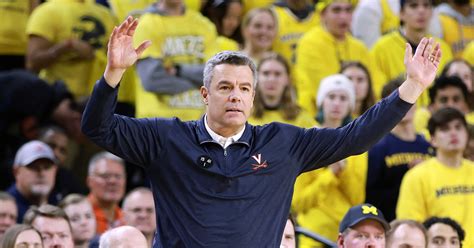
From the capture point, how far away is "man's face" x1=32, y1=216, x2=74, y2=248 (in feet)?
27.1

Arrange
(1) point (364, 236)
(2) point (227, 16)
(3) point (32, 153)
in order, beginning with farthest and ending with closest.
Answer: (2) point (227, 16) < (3) point (32, 153) < (1) point (364, 236)

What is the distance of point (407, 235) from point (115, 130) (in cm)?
317

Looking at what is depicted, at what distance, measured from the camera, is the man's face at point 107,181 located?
9695 mm

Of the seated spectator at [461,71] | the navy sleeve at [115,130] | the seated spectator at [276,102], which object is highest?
the seated spectator at [461,71]

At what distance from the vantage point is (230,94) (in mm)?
5395

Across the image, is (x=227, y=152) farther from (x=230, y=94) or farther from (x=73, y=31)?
(x=73, y=31)

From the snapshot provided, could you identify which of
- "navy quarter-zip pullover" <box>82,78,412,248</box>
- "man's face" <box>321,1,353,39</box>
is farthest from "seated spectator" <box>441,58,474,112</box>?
"navy quarter-zip pullover" <box>82,78,412,248</box>

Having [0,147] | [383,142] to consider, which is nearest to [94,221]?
[0,147]

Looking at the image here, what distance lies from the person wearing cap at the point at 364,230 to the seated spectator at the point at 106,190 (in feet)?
8.14

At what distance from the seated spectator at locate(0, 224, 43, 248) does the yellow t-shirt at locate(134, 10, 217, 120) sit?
8.34 feet

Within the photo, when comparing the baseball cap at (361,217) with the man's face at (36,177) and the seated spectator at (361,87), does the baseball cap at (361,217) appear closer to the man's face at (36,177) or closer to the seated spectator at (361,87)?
the seated spectator at (361,87)

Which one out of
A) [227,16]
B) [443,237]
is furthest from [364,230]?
[227,16]

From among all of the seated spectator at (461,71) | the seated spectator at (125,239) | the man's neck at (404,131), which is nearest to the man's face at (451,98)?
the seated spectator at (461,71)

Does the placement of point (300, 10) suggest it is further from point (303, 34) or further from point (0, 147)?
point (0, 147)
